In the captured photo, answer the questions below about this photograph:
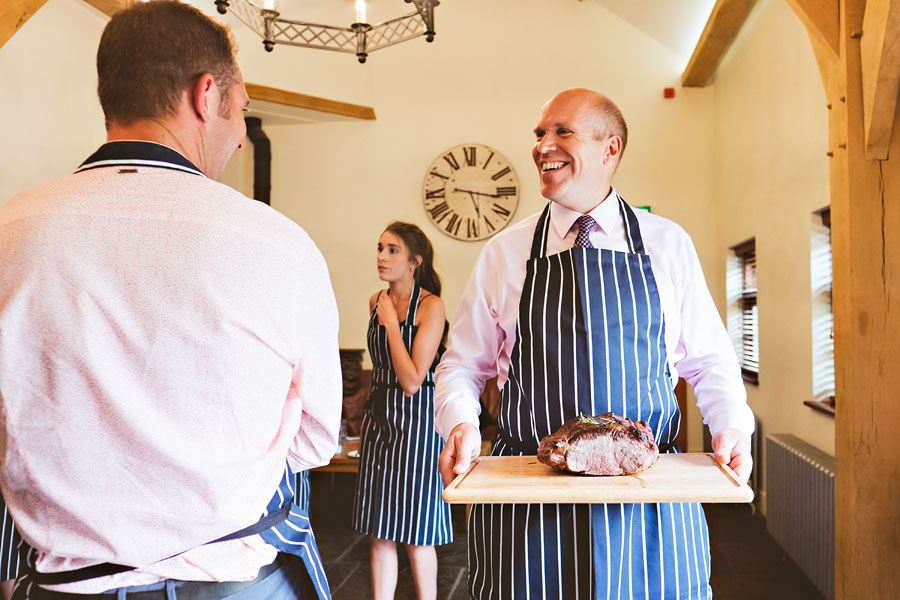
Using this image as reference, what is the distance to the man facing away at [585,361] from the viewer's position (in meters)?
1.49

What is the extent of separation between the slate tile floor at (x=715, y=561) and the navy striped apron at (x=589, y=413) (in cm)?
227

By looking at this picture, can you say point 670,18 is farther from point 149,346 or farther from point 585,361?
point 149,346

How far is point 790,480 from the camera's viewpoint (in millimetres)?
3898

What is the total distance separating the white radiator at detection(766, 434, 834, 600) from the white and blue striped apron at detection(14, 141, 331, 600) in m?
2.88

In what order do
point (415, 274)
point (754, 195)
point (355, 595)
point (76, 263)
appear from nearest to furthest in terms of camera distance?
point (76, 263) < point (415, 274) < point (355, 595) < point (754, 195)

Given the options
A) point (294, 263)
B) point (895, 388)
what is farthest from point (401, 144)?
point (294, 263)

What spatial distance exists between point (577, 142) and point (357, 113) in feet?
16.1

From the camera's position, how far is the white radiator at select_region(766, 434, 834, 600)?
3354 millimetres

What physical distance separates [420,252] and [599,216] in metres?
1.72

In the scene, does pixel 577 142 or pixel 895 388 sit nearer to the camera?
pixel 577 142

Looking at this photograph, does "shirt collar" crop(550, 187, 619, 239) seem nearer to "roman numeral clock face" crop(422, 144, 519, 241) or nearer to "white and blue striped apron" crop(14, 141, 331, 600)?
"white and blue striped apron" crop(14, 141, 331, 600)

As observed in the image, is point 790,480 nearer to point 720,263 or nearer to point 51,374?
point 720,263

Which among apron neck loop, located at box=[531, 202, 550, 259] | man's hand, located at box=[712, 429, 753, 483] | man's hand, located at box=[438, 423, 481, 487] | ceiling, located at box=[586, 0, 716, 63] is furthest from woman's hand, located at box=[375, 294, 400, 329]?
ceiling, located at box=[586, 0, 716, 63]

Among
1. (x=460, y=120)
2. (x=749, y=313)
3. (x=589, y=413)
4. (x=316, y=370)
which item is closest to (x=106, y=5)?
(x=460, y=120)
